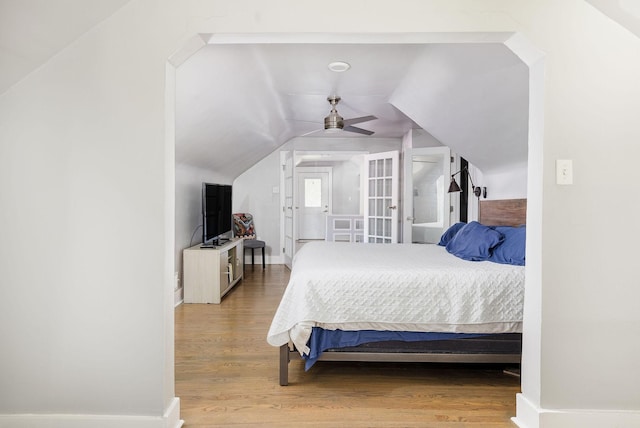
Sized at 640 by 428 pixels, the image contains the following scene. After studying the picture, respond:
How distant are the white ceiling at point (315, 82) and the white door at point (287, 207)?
168 centimetres

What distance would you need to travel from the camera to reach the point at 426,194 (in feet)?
19.3

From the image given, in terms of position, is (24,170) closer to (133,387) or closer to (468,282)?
(133,387)

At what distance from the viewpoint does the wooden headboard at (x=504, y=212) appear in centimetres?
358

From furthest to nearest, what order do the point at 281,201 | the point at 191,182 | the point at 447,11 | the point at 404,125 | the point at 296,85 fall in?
the point at 281,201 → the point at 404,125 → the point at 191,182 → the point at 296,85 → the point at 447,11

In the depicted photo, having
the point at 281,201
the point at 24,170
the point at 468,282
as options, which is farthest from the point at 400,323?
the point at 281,201

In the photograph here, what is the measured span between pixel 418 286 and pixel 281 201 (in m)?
4.61

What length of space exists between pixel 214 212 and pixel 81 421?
124 inches

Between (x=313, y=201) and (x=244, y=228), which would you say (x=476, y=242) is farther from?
(x=313, y=201)

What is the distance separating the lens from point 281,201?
6.77 meters

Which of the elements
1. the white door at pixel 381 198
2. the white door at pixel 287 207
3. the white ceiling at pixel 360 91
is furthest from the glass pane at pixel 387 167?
the white door at pixel 287 207

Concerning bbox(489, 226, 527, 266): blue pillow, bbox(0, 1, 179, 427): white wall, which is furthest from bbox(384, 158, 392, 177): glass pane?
bbox(0, 1, 179, 427): white wall

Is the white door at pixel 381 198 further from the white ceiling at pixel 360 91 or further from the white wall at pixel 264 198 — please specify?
the white wall at pixel 264 198

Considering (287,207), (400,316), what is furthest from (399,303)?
(287,207)

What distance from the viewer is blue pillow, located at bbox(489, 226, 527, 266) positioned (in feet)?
8.71
